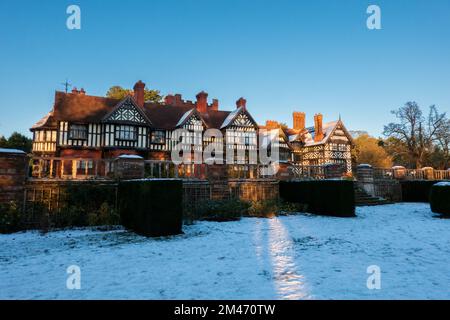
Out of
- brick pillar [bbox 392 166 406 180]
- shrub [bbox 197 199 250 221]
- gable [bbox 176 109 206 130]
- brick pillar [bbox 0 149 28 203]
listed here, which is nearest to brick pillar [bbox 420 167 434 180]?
brick pillar [bbox 392 166 406 180]

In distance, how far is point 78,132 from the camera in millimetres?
23141

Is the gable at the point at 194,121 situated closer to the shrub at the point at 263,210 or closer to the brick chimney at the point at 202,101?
the brick chimney at the point at 202,101

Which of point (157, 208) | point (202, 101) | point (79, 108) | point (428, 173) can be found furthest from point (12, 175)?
point (428, 173)

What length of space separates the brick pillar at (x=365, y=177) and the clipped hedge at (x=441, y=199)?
5556mm

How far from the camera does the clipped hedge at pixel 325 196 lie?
11.2 metres

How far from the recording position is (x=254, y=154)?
29.6 m

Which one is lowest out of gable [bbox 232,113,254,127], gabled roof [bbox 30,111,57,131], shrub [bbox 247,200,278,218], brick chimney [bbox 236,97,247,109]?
shrub [bbox 247,200,278,218]

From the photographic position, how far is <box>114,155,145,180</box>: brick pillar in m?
9.95

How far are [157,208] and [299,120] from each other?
37600 mm

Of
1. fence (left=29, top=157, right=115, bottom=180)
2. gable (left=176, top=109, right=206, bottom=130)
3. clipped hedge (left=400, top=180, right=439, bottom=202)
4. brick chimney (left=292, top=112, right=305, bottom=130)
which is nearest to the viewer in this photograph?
fence (left=29, top=157, right=115, bottom=180)

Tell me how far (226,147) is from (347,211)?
1810 centimetres

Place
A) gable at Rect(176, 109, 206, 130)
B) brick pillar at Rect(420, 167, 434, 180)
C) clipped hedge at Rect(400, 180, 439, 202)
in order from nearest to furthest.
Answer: clipped hedge at Rect(400, 180, 439, 202), brick pillar at Rect(420, 167, 434, 180), gable at Rect(176, 109, 206, 130)

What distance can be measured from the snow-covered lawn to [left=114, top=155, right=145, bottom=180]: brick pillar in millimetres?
2666

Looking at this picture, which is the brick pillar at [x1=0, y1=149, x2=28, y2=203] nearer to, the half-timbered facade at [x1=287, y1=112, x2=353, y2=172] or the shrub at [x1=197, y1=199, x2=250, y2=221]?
the shrub at [x1=197, y1=199, x2=250, y2=221]
